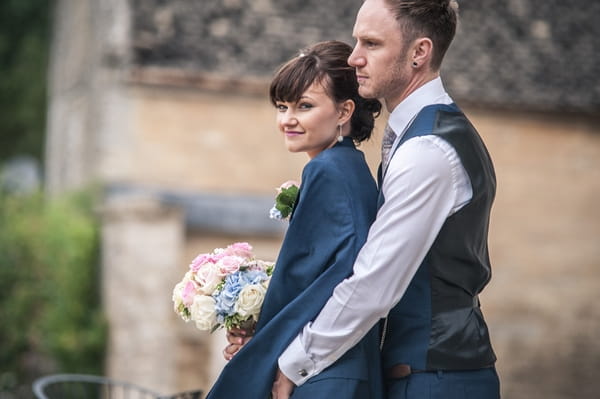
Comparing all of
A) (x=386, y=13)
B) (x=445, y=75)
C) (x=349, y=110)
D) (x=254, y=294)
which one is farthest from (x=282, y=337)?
(x=445, y=75)

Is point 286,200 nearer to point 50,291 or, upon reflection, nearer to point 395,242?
point 395,242

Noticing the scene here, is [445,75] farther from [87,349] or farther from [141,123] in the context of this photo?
[87,349]

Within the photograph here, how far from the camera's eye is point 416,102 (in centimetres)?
292

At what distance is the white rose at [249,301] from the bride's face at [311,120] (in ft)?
1.65

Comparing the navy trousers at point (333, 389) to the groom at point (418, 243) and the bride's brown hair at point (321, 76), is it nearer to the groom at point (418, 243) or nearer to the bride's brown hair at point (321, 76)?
the groom at point (418, 243)

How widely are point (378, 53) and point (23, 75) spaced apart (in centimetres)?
2350

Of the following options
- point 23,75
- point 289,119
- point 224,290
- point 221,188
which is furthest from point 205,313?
point 23,75

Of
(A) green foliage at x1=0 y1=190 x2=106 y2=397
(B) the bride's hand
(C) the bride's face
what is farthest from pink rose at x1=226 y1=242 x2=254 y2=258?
(A) green foliage at x1=0 y1=190 x2=106 y2=397

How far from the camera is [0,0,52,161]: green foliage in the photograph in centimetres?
2505

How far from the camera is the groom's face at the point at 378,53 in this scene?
9.31 feet

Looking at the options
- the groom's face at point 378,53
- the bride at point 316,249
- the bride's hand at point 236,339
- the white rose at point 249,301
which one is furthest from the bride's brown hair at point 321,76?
the bride's hand at point 236,339

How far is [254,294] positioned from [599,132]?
376 inches

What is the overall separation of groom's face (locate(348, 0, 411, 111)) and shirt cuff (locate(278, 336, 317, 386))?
0.83 meters

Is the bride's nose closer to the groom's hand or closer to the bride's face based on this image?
the bride's face
